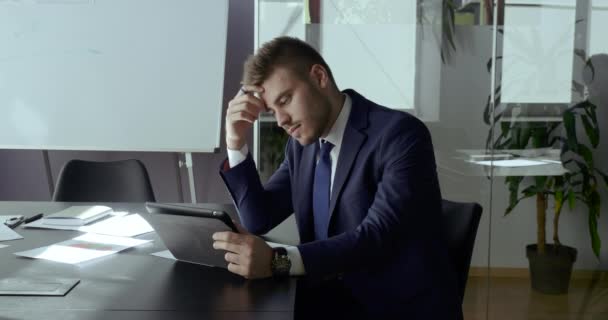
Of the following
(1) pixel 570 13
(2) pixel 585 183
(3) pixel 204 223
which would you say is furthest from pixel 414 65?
(3) pixel 204 223

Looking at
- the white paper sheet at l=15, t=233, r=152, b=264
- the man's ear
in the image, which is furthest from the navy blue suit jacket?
the white paper sheet at l=15, t=233, r=152, b=264

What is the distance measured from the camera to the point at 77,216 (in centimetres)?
207

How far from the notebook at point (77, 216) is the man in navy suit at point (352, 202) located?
67 cm

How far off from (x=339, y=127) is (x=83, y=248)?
2.58ft

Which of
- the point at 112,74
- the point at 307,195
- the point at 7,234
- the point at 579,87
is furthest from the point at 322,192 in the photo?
the point at 112,74

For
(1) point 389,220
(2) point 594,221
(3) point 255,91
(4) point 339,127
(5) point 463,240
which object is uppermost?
(3) point 255,91

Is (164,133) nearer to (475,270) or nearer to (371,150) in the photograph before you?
(475,270)

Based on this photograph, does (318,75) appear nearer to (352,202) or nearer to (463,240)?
(352,202)

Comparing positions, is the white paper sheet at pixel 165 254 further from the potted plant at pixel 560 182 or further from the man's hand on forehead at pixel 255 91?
the potted plant at pixel 560 182

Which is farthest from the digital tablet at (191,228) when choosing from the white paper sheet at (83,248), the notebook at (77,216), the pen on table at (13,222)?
the pen on table at (13,222)

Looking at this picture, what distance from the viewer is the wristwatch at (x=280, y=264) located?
143 cm

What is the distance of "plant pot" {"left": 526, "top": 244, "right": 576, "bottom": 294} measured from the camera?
9.53 feet

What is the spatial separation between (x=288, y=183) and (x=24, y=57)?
2.49 m

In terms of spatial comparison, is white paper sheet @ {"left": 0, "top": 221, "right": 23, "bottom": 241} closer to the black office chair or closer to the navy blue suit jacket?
the navy blue suit jacket
